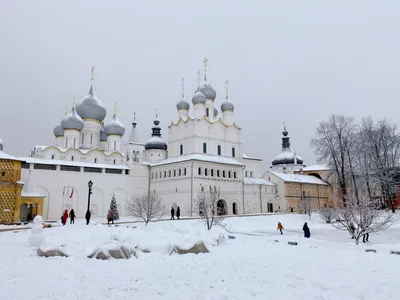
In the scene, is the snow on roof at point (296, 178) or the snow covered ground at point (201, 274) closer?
the snow covered ground at point (201, 274)

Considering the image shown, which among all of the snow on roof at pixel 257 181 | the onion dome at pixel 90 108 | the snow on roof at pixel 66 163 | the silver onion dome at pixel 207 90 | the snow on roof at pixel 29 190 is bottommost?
the snow on roof at pixel 29 190

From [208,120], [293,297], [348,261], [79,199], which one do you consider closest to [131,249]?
[293,297]

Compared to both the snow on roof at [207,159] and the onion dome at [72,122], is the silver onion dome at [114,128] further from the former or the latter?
the snow on roof at [207,159]

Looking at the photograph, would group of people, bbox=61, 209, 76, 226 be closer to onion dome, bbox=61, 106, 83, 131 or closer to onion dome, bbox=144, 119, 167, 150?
onion dome, bbox=61, 106, 83, 131

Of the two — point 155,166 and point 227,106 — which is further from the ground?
point 227,106

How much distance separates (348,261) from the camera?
9180 millimetres

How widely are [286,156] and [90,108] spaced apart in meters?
34.3

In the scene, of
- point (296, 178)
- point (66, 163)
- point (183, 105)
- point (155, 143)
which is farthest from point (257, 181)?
point (66, 163)

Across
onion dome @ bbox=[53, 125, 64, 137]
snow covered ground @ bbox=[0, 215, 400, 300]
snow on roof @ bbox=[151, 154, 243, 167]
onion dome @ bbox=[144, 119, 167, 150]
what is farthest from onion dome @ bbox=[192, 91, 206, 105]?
snow covered ground @ bbox=[0, 215, 400, 300]

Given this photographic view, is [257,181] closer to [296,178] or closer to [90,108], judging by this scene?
[296,178]

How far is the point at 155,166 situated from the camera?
124 ft

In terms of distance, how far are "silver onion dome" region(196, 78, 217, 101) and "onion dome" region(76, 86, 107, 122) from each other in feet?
44.0

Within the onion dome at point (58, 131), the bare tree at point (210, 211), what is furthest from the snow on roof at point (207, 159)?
the onion dome at point (58, 131)

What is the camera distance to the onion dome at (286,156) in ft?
182
